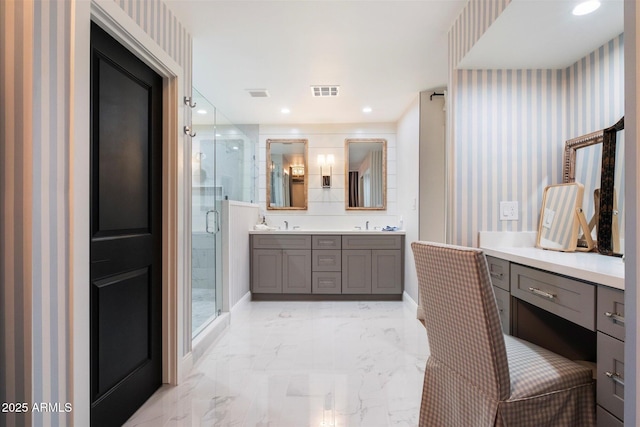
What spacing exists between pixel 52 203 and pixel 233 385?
148 centimetres

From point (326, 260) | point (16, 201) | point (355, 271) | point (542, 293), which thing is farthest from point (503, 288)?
point (326, 260)

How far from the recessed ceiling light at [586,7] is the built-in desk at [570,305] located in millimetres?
1192

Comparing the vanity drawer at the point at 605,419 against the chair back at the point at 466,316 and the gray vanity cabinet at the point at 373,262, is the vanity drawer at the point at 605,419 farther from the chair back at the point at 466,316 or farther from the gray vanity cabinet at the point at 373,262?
the gray vanity cabinet at the point at 373,262

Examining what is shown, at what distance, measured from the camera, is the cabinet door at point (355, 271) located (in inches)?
162

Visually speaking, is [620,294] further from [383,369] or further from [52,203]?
[52,203]

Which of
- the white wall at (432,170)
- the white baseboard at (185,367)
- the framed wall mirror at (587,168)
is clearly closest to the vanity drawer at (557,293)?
the framed wall mirror at (587,168)

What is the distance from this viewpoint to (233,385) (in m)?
2.08

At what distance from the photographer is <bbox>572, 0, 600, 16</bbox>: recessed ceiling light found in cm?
158

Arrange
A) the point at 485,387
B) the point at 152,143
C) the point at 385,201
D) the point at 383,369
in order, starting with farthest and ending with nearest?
the point at 385,201 → the point at 383,369 → the point at 152,143 → the point at 485,387

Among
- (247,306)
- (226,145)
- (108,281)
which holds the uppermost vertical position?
(226,145)

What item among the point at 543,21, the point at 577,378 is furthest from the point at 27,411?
the point at 543,21

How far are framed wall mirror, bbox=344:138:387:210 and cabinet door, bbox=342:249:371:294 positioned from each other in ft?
2.60

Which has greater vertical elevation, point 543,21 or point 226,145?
point 543,21

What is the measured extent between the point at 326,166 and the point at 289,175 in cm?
53
